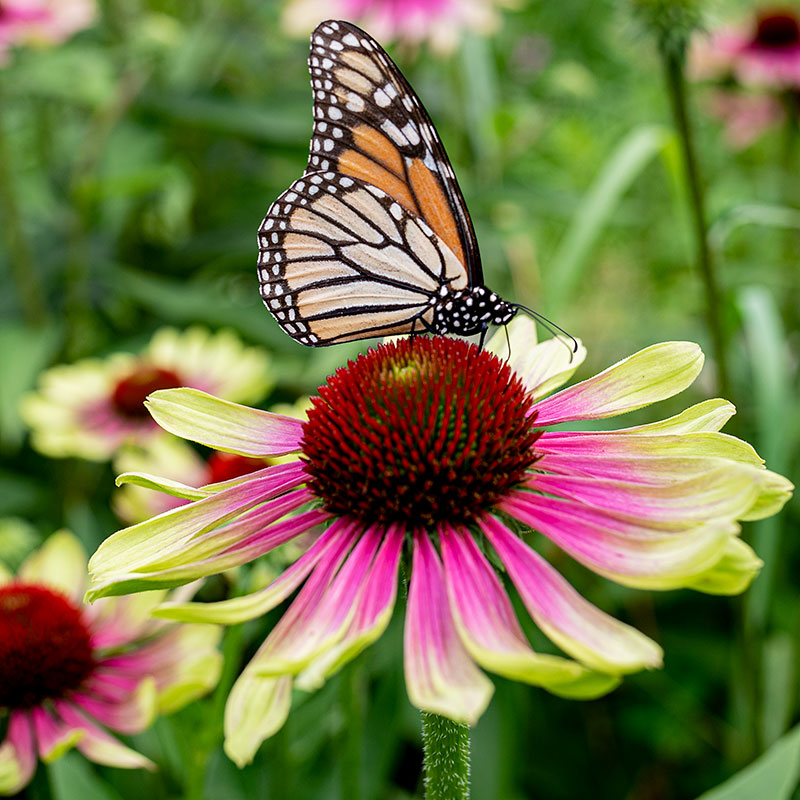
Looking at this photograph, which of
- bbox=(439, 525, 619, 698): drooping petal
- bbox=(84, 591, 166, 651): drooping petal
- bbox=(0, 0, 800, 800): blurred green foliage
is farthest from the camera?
bbox=(0, 0, 800, 800): blurred green foliage

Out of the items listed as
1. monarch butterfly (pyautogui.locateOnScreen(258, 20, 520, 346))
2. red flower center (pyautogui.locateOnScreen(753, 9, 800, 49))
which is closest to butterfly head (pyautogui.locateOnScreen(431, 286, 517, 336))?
monarch butterfly (pyautogui.locateOnScreen(258, 20, 520, 346))

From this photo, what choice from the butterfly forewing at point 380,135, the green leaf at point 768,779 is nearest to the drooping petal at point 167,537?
the butterfly forewing at point 380,135

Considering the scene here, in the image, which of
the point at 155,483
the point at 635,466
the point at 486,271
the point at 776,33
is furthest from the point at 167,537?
the point at 776,33

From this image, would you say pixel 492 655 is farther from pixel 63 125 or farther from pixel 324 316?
pixel 63 125

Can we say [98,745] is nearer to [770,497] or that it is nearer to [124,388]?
[770,497]

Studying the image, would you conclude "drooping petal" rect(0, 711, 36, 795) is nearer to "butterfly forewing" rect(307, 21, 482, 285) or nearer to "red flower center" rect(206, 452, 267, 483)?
"red flower center" rect(206, 452, 267, 483)

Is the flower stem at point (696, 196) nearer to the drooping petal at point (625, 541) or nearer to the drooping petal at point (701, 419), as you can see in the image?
the drooping petal at point (701, 419)

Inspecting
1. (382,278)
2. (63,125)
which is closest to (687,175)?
(382,278)
